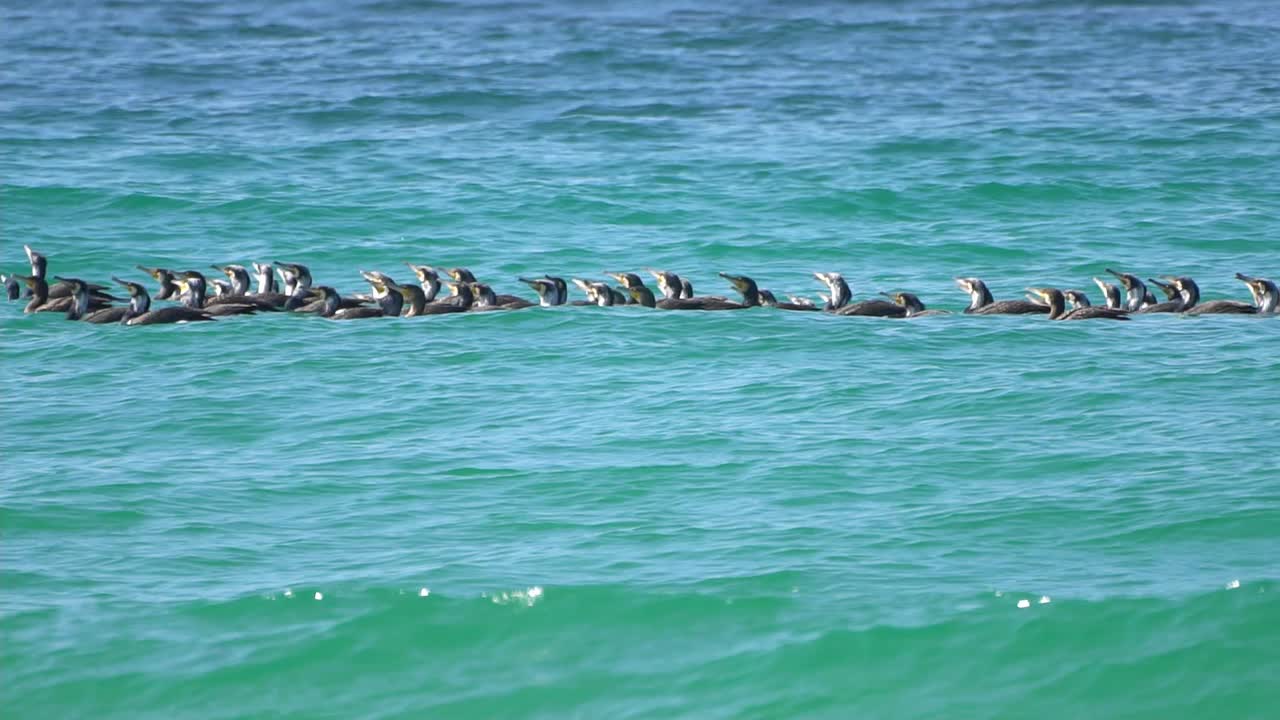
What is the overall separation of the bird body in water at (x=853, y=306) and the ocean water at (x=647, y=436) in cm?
54

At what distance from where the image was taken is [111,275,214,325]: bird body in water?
61.7 ft

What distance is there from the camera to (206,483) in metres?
13.3

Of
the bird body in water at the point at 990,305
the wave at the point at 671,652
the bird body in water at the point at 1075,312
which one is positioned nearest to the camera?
the wave at the point at 671,652

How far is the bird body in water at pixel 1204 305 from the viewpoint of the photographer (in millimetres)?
18844

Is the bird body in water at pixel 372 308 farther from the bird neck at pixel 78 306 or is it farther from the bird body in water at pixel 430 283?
the bird neck at pixel 78 306

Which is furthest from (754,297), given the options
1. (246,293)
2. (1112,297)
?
(246,293)

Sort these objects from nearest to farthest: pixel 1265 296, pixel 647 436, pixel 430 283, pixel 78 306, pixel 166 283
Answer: pixel 647 436, pixel 1265 296, pixel 78 306, pixel 166 283, pixel 430 283

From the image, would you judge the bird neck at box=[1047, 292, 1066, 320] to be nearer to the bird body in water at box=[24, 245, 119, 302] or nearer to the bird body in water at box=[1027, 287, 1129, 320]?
the bird body in water at box=[1027, 287, 1129, 320]

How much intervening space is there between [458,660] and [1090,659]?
3.85 meters

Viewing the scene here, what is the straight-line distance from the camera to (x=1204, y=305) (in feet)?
62.3

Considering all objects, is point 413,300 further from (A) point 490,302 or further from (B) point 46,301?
(B) point 46,301

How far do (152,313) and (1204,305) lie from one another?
39.2ft

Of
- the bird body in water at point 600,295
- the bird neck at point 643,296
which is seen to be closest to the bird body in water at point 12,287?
the bird body in water at point 600,295

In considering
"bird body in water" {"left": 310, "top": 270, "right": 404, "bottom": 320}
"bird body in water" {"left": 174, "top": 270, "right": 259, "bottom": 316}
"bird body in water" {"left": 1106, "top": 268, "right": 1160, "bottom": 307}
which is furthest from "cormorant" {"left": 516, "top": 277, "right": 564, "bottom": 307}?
"bird body in water" {"left": 1106, "top": 268, "right": 1160, "bottom": 307}
